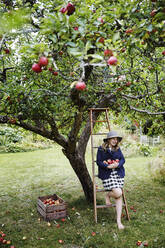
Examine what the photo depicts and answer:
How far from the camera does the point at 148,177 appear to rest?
275 inches

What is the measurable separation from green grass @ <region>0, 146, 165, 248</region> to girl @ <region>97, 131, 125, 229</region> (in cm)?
40

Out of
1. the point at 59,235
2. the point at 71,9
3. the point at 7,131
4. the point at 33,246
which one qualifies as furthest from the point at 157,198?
the point at 7,131

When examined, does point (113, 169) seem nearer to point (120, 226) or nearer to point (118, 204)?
point (118, 204)

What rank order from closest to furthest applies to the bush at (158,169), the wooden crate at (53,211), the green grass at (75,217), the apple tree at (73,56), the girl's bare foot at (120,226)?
the apple tree at (73,56) < the green grass at (75,217) < the girl's bare foot at (120,226) < the wooden crate at (53,211) < the bush at (158,169)

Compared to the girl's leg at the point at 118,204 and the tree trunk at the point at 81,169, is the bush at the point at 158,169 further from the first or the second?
the girl's leg at the point at 118,204

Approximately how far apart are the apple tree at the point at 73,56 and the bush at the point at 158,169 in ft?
3.63

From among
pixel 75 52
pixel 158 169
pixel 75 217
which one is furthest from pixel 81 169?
pixel 75 52

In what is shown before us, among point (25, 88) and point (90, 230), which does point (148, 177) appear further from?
point (25, 88)

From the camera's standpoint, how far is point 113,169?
3.66 meters

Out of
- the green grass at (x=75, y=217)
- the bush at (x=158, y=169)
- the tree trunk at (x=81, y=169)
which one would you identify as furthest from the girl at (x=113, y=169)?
the bush at (x=158, y=169)

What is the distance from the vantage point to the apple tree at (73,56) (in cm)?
172

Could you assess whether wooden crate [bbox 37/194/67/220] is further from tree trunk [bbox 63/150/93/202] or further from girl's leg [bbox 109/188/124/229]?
girl's leg [bbox 109/188/124/229]

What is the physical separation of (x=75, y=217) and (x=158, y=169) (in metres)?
3.38

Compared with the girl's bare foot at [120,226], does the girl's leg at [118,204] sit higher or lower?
higher
